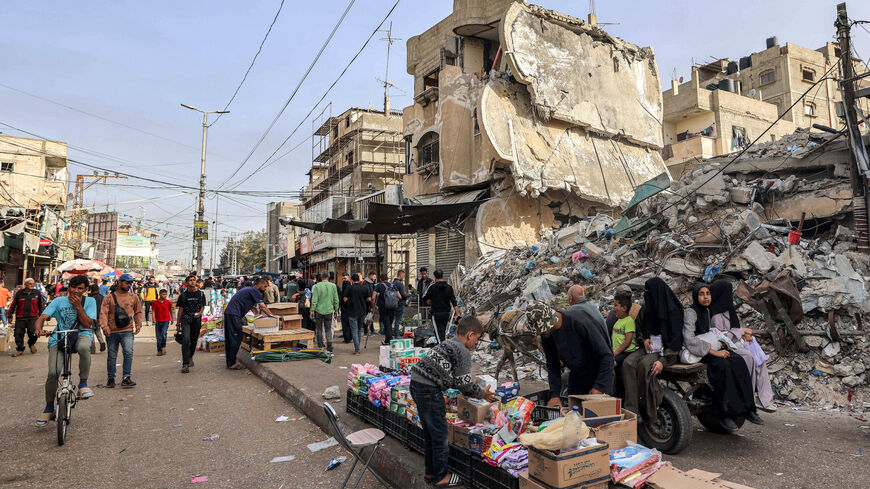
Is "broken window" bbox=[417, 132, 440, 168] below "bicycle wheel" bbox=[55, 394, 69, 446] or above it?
above

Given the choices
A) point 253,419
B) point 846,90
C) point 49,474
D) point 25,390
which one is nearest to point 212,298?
point 25,390

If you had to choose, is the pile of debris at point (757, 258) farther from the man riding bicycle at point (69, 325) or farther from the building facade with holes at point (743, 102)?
the building facade with holes at point (743, 102)

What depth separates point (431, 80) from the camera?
74.0ft

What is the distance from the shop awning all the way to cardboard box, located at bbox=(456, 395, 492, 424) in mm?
10545

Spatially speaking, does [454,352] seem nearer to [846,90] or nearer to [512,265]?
[846,90]

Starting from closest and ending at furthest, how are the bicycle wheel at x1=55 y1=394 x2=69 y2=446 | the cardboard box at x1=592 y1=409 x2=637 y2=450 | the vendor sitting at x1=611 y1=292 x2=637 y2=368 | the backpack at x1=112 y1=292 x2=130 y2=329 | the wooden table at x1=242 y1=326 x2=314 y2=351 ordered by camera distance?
the cardboard box at x1=592 y1=409 x2=637 y2=450
the vendor sitting at x1=611 y1=292 x2=637 y2=368
the bicycle wheel at x1=55 y1=394 x2=69 y2=446
the backpack at x1=112 y1=292 x2=130 y2=329
the wooden table at x1=242 y1=326 x2=314 y2=351

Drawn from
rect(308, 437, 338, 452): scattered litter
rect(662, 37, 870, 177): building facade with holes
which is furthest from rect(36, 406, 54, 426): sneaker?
rect(662, 37, 870, 177): building facade with holes

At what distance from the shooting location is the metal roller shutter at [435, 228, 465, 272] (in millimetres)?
18656

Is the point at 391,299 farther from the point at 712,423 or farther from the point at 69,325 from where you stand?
the point at 712,423

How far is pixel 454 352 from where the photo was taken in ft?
11.9

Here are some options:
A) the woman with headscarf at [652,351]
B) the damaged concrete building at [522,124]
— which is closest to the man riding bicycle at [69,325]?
the woman with headscarf at [652,351]

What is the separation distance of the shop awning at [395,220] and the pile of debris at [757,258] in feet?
9.06

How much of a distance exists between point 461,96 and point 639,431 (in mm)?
16265

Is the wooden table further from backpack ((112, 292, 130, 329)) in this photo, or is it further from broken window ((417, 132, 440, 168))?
broken window ((417, 132, 440, 168))
